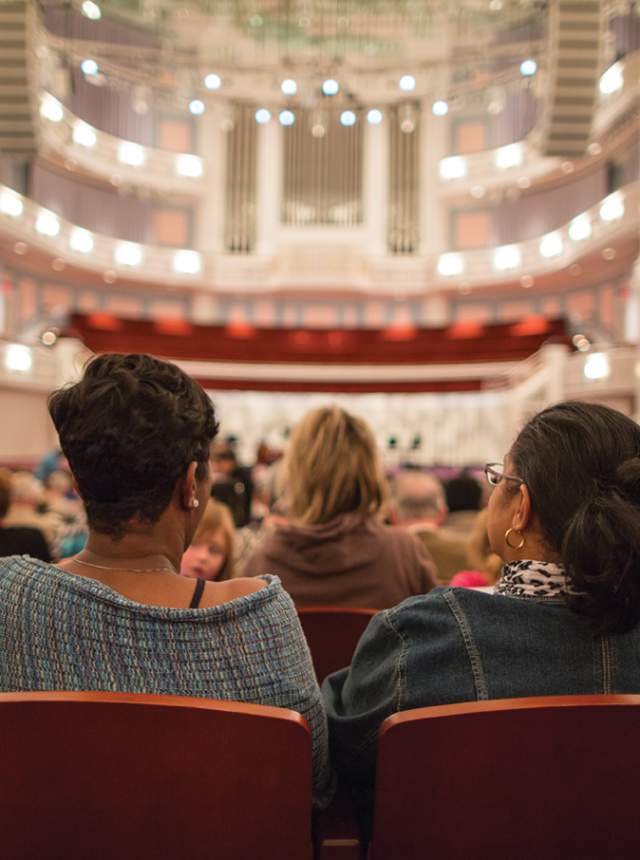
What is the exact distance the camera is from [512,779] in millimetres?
1087

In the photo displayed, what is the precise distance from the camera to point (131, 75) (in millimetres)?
11312

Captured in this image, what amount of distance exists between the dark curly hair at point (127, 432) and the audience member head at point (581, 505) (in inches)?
21.4

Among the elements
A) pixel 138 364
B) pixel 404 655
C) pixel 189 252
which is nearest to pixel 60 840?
pixel 404 655

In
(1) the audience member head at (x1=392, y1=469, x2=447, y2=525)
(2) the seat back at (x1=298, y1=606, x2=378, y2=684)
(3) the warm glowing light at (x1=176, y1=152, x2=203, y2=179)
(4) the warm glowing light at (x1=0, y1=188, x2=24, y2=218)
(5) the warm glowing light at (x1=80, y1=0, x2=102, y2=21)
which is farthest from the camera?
(3) the warm glowing light at (x1=176, y1=152, x2=203, y2=179)

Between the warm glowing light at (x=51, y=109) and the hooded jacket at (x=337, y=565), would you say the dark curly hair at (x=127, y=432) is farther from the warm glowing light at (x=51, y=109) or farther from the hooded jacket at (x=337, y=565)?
the warm glowing light at (x=51, y=109)

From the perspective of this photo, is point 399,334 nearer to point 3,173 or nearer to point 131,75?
point 131,75

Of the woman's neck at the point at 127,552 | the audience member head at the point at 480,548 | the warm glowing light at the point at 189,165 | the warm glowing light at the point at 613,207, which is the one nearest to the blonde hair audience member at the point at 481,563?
the audience member head at the point at 480,548

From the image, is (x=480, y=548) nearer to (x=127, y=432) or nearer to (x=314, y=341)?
(x=127, y=432)

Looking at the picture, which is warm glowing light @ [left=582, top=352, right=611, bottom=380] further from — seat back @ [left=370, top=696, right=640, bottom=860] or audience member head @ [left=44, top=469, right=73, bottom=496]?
seat back @ [left=370, top=696, right=640, bottom=860]

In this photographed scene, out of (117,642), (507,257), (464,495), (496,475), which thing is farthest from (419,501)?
(507,257)

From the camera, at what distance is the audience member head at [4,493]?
130 inches

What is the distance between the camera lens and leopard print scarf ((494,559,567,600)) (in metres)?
1.30

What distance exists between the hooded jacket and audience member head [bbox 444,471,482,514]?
269 centimetres

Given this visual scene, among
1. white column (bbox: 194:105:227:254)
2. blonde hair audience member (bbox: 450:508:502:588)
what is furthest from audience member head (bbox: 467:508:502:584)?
white column (bbox: 194:105:227:254)
